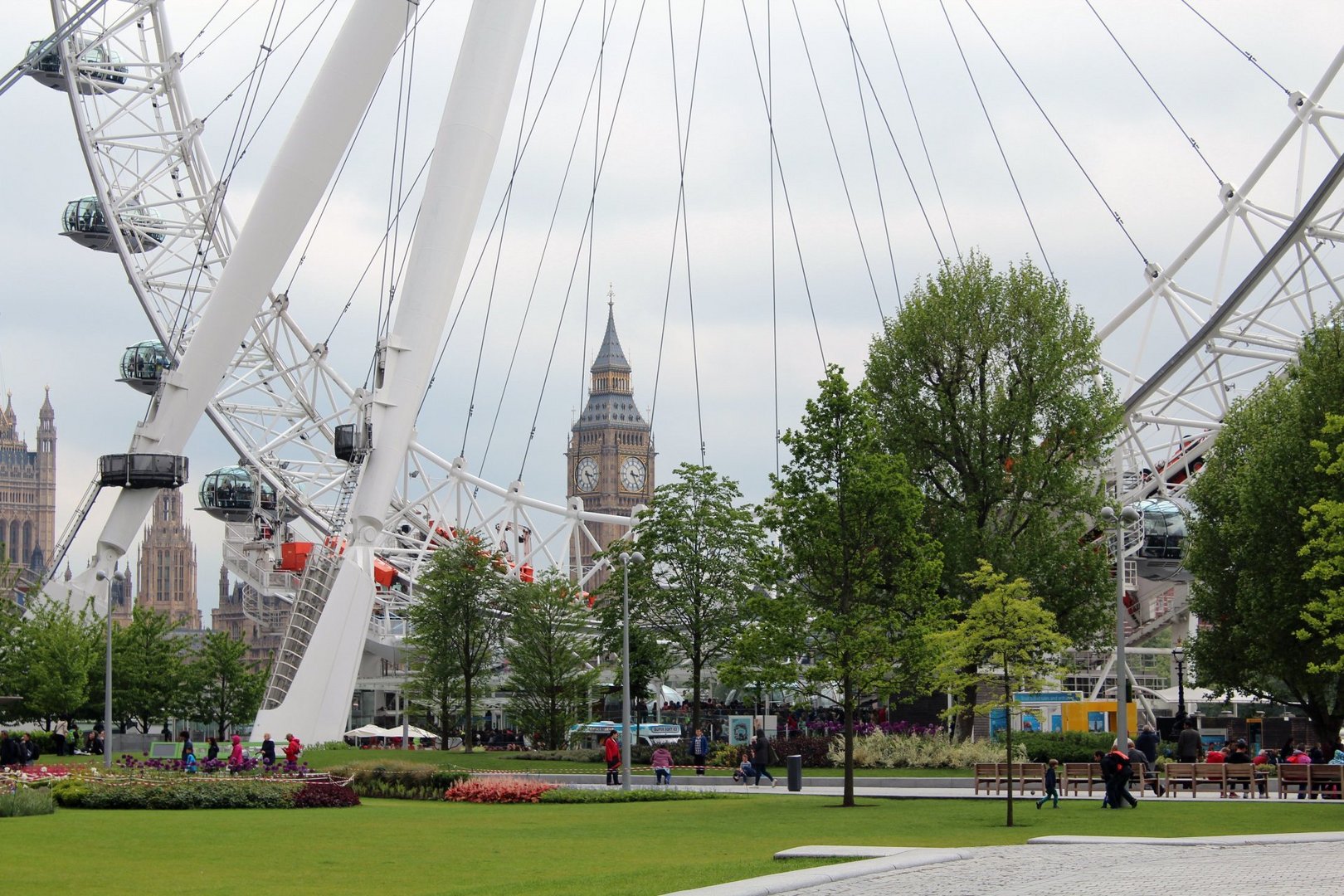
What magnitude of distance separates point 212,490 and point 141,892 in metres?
80.5

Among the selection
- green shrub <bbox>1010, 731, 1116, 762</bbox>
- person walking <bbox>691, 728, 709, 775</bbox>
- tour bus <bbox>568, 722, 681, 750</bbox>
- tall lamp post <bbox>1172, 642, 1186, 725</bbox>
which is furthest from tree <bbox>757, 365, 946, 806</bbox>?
tour bus <bbox>568, 722, 681, 750</bbox>

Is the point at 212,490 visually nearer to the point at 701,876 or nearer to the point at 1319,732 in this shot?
the point at 1319,732

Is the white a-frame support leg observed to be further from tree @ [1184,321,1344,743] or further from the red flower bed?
tree @ [1184,321,1344,743]

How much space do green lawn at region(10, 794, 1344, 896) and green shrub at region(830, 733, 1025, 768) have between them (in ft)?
31.8

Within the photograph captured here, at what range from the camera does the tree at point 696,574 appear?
170ft

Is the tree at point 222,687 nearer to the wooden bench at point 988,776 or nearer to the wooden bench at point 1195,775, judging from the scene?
the wooden bench at point 988,776

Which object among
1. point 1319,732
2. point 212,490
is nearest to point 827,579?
point 1319,732

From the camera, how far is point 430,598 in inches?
2296

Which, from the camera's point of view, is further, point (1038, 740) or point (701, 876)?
point (1038, 740)

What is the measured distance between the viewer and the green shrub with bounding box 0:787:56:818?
2756 centimetres

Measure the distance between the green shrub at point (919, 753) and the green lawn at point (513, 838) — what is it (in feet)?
31.8

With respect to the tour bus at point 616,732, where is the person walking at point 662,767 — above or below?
above

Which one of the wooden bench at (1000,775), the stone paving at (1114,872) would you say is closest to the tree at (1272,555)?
the wooden bench at (1000,775)

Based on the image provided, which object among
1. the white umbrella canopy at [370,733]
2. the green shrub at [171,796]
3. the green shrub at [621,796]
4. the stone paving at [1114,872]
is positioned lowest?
the white umbrella canopy at [370,733]
